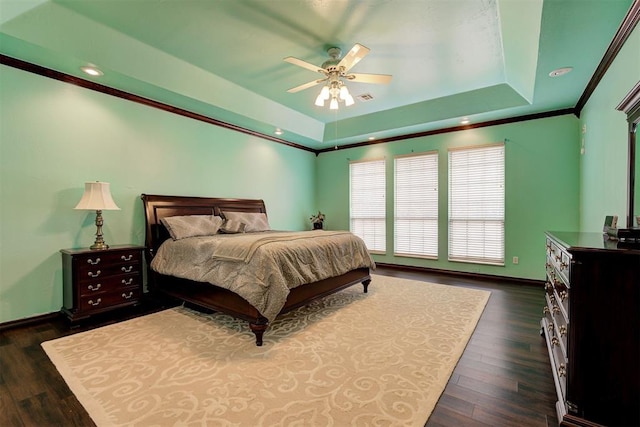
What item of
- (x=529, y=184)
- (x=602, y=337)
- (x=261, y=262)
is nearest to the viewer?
(x=602, y=337)

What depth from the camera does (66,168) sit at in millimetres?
3330

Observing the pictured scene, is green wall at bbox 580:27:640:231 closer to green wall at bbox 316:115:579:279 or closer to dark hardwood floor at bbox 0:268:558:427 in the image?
green wall at bbox 316:115:579:279

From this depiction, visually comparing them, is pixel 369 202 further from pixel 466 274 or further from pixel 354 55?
pixel 354 55

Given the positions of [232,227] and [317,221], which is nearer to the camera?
[232,227]

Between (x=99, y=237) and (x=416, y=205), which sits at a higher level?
(x=416, y=205)

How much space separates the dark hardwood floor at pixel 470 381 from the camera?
1683mm

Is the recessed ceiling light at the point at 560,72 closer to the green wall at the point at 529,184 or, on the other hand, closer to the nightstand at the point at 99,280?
the green wall at the point at 529,184

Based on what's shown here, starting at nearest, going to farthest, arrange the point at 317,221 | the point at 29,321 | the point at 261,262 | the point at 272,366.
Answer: the point at 272,366, the point at 261,262, the point at 29,321, the point at 317,221

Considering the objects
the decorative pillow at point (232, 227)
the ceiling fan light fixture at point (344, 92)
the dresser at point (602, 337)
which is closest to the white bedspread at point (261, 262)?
the decorative pillow at point (232, 227)

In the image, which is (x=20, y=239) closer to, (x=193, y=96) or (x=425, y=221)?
(x=193, y=96)

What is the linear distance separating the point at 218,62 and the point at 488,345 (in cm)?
419

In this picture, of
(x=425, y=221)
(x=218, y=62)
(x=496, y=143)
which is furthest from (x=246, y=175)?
(x=496, y=143)

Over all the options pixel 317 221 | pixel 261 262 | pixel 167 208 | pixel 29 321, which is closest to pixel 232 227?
pixel 167 208

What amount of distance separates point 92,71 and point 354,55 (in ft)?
9.46
